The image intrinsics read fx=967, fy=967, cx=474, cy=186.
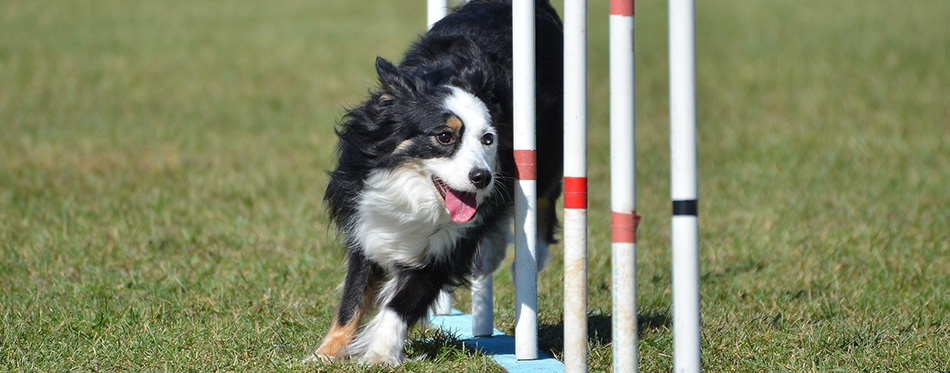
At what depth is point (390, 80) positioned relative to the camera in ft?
12.0

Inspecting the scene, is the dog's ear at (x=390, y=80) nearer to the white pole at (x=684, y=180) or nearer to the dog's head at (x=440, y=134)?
the dog's head at (x=440, y=134)

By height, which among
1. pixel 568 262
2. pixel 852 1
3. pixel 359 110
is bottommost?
pixel 568 262

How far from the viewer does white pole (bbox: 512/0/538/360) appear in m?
3.42

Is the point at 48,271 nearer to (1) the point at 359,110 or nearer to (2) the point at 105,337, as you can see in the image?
(2) the point at 105,337

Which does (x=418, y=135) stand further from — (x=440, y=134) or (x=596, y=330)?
(x=596, y=330)

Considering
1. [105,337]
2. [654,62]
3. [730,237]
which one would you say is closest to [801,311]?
[730,237]

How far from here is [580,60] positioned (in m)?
3.14

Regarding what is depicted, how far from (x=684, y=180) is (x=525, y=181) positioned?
95cm

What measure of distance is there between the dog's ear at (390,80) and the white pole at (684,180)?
4.14 feet

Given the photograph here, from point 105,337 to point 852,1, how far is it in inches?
619

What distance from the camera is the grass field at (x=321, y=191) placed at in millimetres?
3918

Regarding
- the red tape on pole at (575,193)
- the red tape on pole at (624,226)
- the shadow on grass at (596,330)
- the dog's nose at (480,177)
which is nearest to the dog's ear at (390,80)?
the dog's nose at (480,177)

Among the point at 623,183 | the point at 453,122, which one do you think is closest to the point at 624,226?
the point at 623,183

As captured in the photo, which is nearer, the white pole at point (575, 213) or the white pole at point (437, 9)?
the white pole at point (575, 213)
